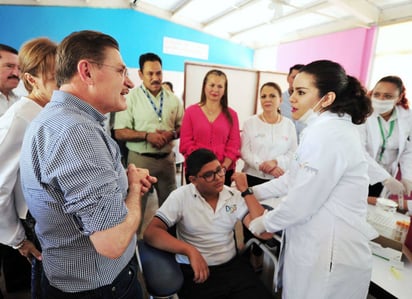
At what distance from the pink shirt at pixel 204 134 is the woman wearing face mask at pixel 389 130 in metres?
1.18

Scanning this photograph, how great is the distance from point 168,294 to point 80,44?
106 cm

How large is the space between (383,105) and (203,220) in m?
1.83

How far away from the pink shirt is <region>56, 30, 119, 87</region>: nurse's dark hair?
4.72ft

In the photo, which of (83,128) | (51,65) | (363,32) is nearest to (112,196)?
(83,128)

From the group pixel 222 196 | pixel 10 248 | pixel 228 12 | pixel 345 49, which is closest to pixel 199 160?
pixel 222 196

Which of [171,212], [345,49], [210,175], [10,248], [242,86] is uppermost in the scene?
[345,49]

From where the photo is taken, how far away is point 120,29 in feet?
18.4

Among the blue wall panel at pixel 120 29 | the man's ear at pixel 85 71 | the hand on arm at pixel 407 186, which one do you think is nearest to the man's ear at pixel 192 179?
the man's ear at pixel 85 71

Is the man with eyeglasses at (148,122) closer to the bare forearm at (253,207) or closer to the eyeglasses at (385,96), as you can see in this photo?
the bare forearm at (253,207)

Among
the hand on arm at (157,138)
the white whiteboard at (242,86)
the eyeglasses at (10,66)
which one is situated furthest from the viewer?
the white whiteboard at (242,86)

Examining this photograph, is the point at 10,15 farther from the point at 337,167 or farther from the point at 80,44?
the point at 337,167

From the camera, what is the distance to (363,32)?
15.6 ft

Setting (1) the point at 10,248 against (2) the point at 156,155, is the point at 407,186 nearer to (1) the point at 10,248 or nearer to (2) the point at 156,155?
(2) the point at 156,155

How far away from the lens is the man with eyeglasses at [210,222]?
1450mm
